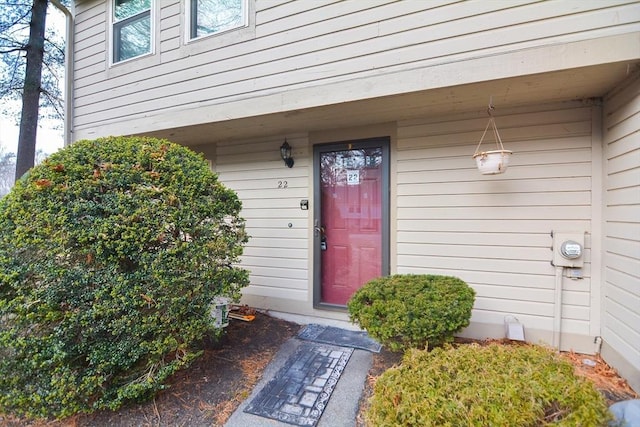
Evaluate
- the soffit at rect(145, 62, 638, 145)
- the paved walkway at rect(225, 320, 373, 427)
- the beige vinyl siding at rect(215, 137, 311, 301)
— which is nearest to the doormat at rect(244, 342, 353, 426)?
the paved walkway at rect(225, 320, 373, 427)

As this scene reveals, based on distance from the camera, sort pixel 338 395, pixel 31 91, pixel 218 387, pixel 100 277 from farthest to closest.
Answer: pixel 31 91 → pixel 218 387 → pixel 338 395 → pixel 100 277

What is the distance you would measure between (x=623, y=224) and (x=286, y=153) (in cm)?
331

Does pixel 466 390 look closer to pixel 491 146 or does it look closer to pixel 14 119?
pixel 491 146

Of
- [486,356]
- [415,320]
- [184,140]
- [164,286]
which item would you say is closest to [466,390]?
[486,356]

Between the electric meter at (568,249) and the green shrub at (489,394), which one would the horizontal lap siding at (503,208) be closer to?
the electric meter at (568,249)

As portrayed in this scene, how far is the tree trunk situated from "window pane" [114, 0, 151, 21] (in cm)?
527

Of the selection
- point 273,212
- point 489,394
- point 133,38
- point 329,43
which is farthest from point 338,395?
point 133,38

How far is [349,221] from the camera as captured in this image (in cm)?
372

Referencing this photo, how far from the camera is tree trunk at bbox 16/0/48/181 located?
299 inches

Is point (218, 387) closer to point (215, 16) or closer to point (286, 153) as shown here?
point (286, 153)

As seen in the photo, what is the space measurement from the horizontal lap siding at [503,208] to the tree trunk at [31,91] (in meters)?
9.34

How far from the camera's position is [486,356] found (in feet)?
5.81

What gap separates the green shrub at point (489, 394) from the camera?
1.33 metres

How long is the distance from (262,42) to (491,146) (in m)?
2.65
